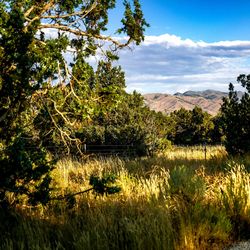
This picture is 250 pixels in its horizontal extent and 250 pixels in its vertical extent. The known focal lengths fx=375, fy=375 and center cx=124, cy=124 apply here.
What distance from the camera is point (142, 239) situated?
15.0 feet

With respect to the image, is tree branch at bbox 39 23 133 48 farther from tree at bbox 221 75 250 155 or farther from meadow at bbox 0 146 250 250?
tree at bbox 221 75 250 155

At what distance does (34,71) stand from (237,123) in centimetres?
973

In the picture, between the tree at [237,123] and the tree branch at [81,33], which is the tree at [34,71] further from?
the tree at [237,123]

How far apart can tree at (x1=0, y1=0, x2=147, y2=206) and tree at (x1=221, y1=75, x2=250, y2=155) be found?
7.22 meters

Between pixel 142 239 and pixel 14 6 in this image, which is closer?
pixel 142 239

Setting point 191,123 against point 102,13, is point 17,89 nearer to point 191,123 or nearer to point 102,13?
point 102,13

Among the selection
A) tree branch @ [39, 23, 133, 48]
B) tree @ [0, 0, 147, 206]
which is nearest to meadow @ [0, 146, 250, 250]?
tree @ [0, 0, 147, 206]

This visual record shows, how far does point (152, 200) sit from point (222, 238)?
1311 millimetres

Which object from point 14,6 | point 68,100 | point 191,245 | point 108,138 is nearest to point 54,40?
point 14,6

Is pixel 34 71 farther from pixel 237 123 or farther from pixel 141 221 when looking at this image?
pixel 237 123

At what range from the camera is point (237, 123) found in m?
13.4

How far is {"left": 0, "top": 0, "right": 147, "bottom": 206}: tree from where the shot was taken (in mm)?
4941

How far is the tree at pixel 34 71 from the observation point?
16.2 feet

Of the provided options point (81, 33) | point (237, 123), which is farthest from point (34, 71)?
point (237, 123)
